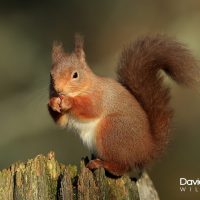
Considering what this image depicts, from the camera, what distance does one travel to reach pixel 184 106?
5984mm

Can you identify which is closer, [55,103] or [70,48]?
[55,103]

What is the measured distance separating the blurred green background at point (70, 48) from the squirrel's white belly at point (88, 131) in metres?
1.85

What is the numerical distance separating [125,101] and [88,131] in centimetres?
23

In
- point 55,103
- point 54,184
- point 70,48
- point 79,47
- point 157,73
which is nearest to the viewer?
point 54,184

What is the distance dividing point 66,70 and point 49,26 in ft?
10.3

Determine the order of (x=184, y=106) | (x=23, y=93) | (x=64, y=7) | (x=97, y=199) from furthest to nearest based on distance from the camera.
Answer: (x=64, y=7) → (x=23, y=93) → (x=184, y=106) → (x=97, y=199)

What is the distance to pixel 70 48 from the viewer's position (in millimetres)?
5641

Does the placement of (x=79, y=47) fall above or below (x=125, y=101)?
above

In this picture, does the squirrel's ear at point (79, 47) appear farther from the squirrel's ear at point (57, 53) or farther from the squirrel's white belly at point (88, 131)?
the squirrel's white belly at point (88, 131)

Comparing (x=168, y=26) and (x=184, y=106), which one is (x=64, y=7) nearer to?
(x=168, y=26)

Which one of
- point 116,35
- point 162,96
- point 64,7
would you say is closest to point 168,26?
point 116,35

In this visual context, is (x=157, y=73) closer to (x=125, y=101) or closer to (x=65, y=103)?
(x=125, y=101)

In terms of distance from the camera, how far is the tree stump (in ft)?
10.1

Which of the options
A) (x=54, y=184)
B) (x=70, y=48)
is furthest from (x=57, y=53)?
(x=70, y=48)
